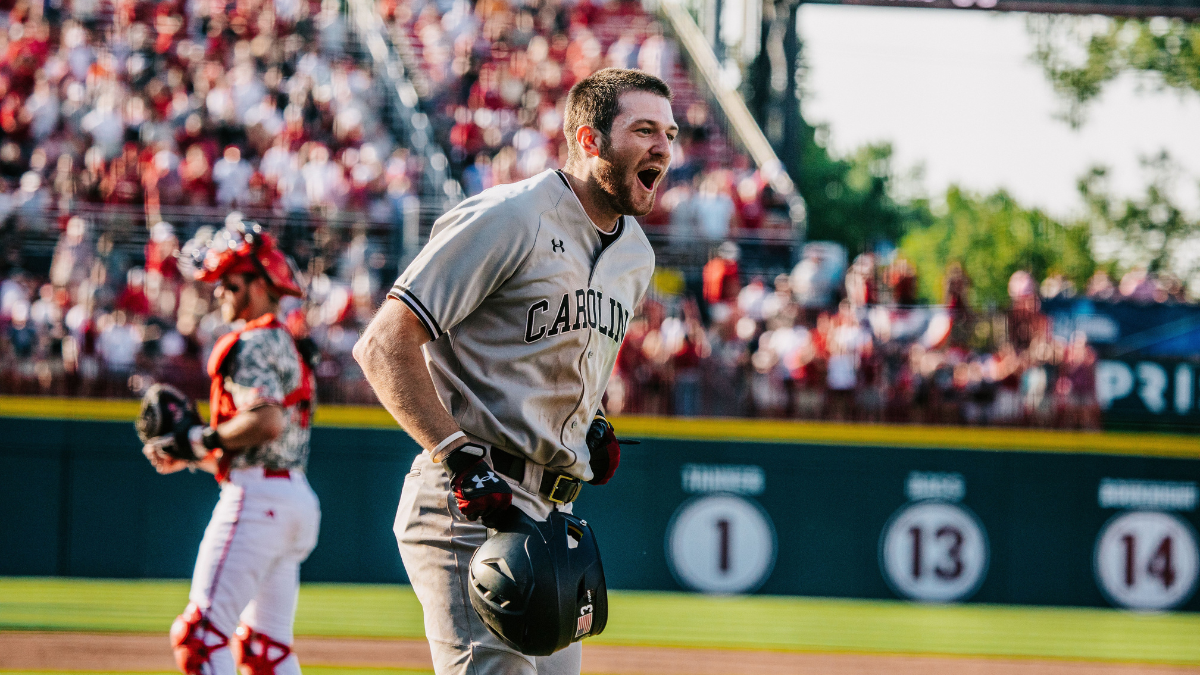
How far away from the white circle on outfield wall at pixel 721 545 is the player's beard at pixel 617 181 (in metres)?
9.30

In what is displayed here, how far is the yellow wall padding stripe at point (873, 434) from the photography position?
12.9 metres

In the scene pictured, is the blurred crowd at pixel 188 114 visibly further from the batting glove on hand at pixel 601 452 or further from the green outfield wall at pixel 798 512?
the batting glove on hand at pixel 601 452

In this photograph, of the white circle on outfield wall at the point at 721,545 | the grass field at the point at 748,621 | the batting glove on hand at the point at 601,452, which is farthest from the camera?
the white circle on outfield wall at the point at 721,545

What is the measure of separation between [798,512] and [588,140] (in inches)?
381

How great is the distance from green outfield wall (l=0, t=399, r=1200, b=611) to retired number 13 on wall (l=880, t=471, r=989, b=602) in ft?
0.05

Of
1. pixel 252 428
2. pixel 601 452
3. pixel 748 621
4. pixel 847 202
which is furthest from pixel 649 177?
pixel 847 202

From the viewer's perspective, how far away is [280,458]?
5.60 metres

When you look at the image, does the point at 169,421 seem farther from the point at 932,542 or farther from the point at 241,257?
the point at 932,542

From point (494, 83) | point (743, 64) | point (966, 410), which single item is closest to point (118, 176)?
point (494, 83)

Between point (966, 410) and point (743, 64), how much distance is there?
37.4 ft

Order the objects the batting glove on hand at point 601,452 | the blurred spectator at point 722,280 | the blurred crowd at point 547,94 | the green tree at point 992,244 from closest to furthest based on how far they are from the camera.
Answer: the batting glove on hand at point 601,452 < the blurred spectator at point 722,280 < the blurred crowd at point 547,94 < the green tree at point 992,244

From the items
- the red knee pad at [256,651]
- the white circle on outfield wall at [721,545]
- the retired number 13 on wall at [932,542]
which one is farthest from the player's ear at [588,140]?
the retired number 13 on wall at [932,542]

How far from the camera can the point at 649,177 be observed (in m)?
3.94

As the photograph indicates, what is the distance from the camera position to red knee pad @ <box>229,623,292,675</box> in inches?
216
